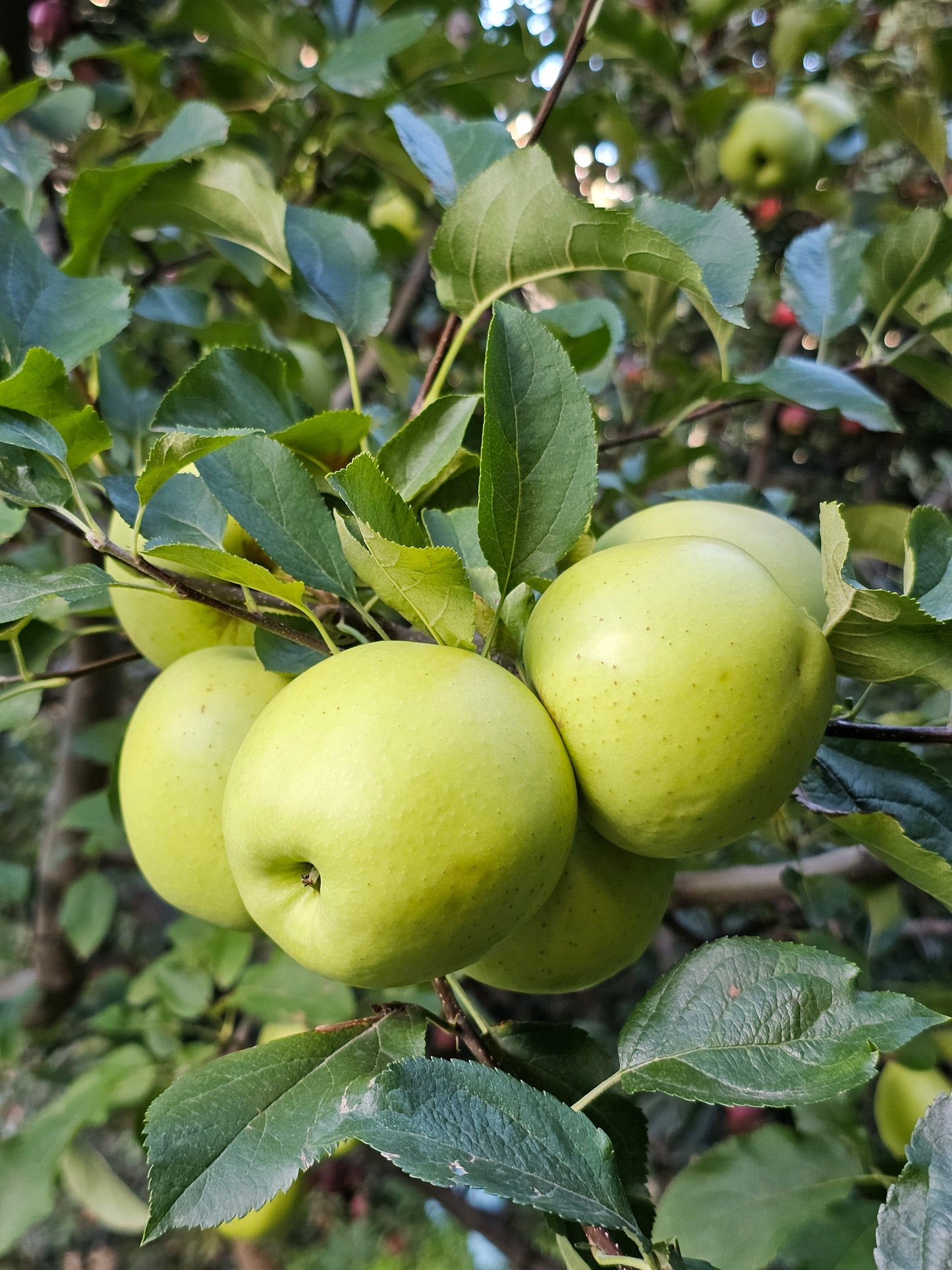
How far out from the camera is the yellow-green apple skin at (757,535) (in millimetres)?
501

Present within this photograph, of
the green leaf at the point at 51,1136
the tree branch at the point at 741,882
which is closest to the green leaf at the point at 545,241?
the tree branch at the point at 741,882

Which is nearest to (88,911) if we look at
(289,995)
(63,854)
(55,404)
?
(63,854)

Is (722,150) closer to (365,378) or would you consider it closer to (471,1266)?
(365,378)

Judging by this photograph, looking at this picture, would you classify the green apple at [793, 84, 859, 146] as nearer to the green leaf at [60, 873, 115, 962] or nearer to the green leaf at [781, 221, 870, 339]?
the green leaf at [781, 221, 870, 339]

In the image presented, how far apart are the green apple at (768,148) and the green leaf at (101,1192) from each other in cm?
183

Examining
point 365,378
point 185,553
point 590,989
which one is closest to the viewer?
point 185,553

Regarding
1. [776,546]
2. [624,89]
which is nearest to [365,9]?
[624,89]

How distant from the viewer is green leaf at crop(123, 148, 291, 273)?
644mm

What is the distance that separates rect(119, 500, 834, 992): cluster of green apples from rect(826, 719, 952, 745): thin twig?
0.10 metres

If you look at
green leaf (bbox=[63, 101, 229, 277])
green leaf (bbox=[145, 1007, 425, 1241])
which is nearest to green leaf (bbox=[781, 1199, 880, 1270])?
green leaf (bbox=[145, 1007, 425, 1241])

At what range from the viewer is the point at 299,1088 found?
437mm

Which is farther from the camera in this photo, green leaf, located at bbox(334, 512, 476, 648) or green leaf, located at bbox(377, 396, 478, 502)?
green leaf, located at bbox(377, 396, 478, 502)

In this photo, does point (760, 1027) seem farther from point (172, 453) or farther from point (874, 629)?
point (172, 453)

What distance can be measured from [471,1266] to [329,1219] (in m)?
0.39
